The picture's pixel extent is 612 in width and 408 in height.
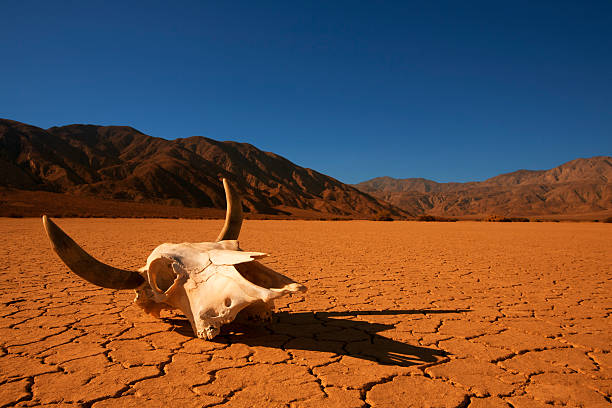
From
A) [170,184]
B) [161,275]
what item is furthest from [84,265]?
[170,184]

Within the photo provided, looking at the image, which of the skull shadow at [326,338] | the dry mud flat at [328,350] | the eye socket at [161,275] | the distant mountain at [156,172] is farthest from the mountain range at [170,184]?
the skull shadow at [326,338]

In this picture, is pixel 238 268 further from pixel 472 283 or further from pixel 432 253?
pixel 432 253

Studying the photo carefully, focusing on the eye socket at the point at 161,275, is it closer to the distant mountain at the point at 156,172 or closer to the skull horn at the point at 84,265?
the skull horn at the point at 84,265

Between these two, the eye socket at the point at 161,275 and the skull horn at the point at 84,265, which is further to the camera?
the eye socket at the point at 161,275

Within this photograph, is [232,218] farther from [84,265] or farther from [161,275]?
[84,265]

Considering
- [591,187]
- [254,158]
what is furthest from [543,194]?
[254,158]

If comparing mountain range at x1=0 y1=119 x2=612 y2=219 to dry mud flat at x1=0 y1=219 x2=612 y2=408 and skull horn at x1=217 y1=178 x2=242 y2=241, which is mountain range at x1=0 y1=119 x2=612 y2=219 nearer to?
dry mud flat at x1=0 y1=219 x2=612 y2=408

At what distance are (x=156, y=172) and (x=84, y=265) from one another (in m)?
61.3

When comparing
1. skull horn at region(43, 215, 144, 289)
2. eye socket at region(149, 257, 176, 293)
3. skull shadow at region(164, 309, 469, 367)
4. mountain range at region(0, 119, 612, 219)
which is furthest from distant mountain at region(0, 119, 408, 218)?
skull horn at region(43, 215, 144, 289)

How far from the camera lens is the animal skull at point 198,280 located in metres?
2.09

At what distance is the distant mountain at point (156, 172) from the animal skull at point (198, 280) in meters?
33.9

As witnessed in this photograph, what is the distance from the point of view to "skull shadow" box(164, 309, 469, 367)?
229cm

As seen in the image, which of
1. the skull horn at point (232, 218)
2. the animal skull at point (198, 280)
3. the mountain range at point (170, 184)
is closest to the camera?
the animal skull at point (198, 280)

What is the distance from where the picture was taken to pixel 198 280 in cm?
231
